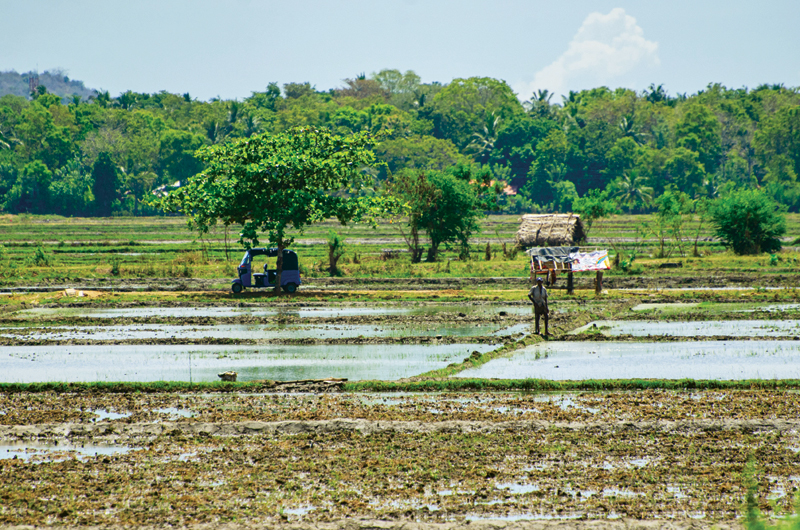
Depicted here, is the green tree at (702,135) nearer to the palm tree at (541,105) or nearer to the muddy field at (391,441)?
the palm tree at (541,105)

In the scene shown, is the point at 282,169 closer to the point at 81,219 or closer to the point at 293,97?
the point at 81,219

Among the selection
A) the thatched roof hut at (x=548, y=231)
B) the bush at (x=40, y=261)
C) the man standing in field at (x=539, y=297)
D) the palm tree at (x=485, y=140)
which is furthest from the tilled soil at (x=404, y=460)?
the palm tree at (x=485, y=140)

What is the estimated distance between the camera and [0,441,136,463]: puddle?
413 inches

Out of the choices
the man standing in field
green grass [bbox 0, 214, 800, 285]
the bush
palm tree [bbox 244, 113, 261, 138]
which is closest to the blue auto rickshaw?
green grass [bbox 0, 214, 800, 285]

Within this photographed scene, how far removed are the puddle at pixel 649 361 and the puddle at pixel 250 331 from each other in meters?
2.98

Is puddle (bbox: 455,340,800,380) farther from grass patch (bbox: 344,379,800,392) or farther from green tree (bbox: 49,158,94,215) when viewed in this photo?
green tree (bbox: 49,158,94,215)

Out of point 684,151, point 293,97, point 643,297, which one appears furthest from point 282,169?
point 293,97

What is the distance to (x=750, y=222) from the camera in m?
43.4

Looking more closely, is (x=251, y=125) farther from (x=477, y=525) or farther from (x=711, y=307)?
(x=477, y=525)

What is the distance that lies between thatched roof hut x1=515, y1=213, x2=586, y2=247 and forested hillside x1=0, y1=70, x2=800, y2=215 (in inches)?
→ 1689

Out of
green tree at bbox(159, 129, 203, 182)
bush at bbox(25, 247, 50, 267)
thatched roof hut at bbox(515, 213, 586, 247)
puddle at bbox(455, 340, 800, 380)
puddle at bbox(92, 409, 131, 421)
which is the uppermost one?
green tree at bbox(159, 129, 203, 182)

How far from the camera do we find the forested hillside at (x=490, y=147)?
99688 millimetres

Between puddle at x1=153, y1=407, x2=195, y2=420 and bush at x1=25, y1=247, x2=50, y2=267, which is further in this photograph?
bush at x1=25, y1=247, x2=50, y2=267

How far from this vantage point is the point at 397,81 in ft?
570
